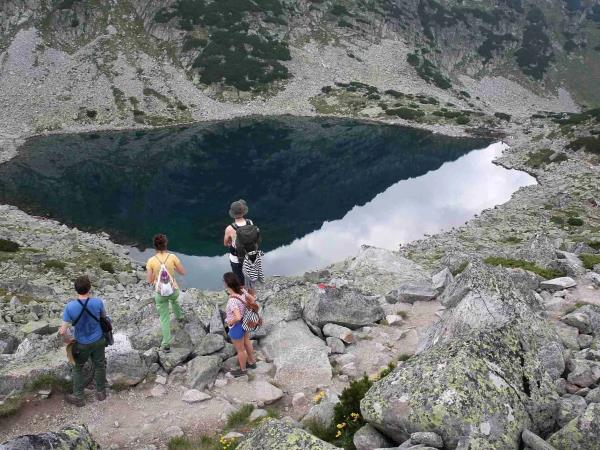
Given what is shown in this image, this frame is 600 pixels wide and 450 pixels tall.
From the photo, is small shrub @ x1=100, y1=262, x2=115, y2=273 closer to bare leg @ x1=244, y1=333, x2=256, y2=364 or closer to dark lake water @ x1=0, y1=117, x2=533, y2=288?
dark lake water @ x1=0, y1=117, x2=533, y2=288

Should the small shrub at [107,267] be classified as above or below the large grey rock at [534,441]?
below

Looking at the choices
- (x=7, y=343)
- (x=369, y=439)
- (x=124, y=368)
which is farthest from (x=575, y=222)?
(x=7, y=343)

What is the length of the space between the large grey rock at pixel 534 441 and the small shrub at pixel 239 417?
17.9ft

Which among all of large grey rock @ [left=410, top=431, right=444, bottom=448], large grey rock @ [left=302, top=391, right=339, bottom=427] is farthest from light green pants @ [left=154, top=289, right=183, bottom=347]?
large grey rock @ [left=410, top=431, right=444, bottom=448]

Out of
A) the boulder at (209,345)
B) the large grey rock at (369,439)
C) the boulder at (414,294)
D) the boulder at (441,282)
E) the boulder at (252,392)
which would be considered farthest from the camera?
the boulder at (441,282)

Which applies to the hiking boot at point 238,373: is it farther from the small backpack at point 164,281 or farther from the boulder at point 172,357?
the small backpack at point 164,281

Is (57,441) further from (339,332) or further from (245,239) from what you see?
(339,332)

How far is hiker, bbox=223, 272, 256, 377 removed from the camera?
1108 centimetres

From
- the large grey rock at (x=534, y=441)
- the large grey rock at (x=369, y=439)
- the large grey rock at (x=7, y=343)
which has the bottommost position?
the large grey rock at (x=7, y=343)

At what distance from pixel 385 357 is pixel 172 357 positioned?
17.7 feet

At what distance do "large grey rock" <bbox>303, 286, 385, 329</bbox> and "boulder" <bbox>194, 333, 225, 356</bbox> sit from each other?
2.76 meters

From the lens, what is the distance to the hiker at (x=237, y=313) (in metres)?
11.1

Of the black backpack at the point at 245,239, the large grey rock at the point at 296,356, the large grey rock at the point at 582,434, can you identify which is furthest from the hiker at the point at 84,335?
the large grey rock at the point at 582,434

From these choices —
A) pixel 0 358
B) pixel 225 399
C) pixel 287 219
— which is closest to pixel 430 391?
pixel 225 399
